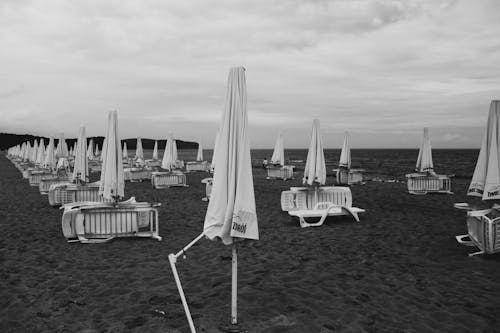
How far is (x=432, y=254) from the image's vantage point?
7.70 m

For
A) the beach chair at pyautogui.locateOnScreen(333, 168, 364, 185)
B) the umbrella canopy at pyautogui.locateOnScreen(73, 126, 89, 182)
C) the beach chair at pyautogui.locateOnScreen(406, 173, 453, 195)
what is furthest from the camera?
the beach chair at pyautogui.locateOnScreen(333, 168, 364, 185)

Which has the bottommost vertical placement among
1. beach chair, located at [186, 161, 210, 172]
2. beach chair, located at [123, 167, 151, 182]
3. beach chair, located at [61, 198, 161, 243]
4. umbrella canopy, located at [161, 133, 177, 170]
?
beach chair, located at [61, 198, 161, 243]

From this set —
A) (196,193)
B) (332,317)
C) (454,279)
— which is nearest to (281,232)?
(454,279)

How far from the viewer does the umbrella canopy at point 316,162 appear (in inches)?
444

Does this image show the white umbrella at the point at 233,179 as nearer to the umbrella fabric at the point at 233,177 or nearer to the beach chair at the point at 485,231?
the umbrella fabric at the point at 233,177

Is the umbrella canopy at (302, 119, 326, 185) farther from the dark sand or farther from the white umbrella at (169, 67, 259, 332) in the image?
the white umbrella at (169, 67, 259, 332)

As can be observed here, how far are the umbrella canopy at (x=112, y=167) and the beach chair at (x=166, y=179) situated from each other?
11.6 meters

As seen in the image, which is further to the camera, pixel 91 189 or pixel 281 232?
pixel 91 189

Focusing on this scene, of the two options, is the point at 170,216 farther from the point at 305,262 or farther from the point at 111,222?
the point at 305,262

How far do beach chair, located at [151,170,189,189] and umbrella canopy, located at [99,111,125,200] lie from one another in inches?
457

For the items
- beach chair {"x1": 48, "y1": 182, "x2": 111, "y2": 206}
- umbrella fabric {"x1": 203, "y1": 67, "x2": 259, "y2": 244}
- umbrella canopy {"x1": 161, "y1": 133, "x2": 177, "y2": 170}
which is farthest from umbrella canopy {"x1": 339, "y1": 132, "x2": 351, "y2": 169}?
umbrella fabric {"x1": 203, "y1": 67, "x2": 259, "y2": 244}

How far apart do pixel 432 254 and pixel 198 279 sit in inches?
184

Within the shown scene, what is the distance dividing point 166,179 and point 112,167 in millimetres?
12398

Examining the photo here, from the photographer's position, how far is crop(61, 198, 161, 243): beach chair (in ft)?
28.6
